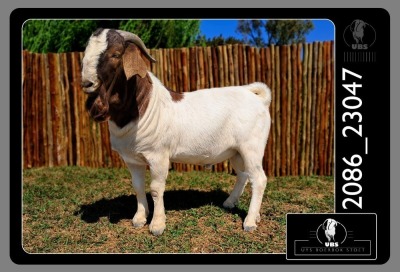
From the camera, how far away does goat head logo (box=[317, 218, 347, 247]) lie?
3.86 m

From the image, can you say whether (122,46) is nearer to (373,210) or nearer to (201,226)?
(201,226)

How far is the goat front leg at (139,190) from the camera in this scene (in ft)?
16.4

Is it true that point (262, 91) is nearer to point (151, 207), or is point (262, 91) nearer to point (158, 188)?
point (158, 188)

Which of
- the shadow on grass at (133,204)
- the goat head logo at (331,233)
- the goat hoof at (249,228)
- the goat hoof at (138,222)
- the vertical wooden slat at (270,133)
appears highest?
the vertical wooden slat at (270,133)

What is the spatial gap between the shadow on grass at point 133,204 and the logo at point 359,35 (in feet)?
7.98

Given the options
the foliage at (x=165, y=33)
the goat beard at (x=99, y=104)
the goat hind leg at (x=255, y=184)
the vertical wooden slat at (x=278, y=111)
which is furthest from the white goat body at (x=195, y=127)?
the foliage at (x=165, y=33)

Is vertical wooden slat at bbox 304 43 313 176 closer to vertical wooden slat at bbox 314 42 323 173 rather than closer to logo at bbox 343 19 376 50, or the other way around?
vertical wooden slat at bbox 314 42 323 173

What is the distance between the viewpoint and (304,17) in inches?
159

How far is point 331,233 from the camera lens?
3885mm

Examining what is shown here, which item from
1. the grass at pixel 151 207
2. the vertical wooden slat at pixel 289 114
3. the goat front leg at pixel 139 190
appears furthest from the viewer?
the vertical wooden slat at pixel 289 114

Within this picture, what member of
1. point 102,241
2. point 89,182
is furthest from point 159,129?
point 89,182

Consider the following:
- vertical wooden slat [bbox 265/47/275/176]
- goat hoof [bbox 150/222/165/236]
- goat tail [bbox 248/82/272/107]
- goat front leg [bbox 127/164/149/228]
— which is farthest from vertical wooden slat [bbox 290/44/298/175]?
goat hoof [bbox 150/222/165/236]

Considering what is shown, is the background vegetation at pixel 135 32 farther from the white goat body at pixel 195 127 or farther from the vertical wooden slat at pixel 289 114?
the white goat body at pixel 195 127

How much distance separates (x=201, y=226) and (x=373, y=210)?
192 centimetres
